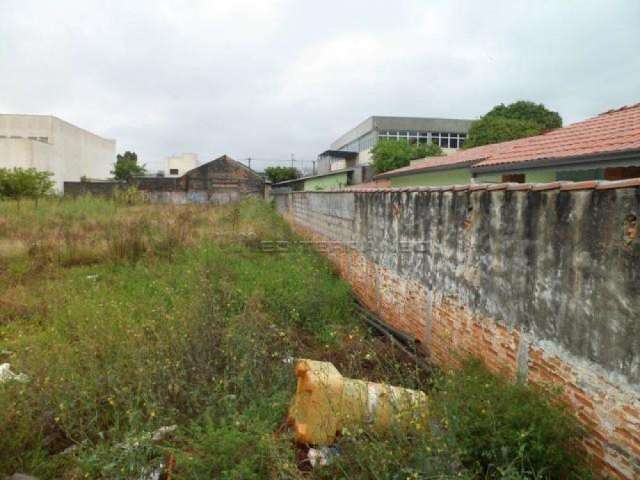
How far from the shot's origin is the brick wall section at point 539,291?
219 cm

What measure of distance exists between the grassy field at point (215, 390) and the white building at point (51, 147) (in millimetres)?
28818

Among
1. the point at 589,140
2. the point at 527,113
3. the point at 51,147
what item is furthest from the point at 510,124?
the point at 51,147

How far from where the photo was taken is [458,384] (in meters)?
2.80

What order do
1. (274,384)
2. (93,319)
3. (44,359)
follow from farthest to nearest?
(93,319) < (44,359) < (274,384)

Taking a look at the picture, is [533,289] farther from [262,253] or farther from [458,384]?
[262,253]

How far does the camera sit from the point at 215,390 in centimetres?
320

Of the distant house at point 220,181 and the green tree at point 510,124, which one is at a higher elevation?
the green tree at point 510,124

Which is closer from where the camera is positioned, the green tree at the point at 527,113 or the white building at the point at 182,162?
the green tree at the point at 527,113

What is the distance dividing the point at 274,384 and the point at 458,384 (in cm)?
138

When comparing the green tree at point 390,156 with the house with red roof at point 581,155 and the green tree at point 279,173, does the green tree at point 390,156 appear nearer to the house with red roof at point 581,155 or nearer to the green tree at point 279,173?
the house with red roof at point 581,155

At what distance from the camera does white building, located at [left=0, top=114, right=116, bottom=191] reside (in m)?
29.9

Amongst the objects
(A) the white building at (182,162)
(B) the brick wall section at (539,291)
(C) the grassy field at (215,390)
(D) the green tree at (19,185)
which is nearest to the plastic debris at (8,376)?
(C) the grassy field at (215,390)

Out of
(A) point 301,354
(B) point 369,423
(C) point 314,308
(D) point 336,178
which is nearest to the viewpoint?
(B) point 369,423

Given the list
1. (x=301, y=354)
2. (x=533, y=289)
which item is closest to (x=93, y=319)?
(x=301, y=354)
